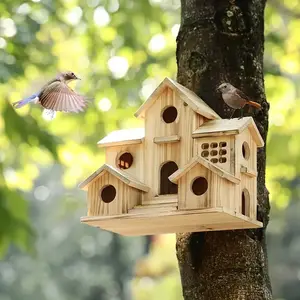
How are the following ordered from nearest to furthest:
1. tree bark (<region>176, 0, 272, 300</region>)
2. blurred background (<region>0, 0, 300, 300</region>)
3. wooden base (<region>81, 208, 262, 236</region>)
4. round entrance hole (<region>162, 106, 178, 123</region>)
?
wooden base (<region>81, 208, 262, 236</region>)
tree bark (<region>176, 0, 272, 300</region>)
round entrance hole (<region>162, 106, 178, 123</region>)
blurred background (<region>0, 0, 300, 300</region>)

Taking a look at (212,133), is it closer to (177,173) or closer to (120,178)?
(177,173)

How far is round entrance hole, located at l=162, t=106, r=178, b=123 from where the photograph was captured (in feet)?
5.79

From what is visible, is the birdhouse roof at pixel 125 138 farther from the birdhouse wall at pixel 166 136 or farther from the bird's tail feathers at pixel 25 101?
the bird's tail feathers at pixel 25 101

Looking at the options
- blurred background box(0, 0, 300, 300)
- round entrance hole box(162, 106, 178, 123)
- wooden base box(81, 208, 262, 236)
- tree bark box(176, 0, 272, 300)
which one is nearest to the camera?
wooden base box(81, 208, 262, 236)

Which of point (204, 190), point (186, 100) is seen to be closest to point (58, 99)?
point (186, 100)

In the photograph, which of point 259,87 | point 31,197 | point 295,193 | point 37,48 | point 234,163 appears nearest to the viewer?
point 234,163

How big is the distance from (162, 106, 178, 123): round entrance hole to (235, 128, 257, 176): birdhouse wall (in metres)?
0.18

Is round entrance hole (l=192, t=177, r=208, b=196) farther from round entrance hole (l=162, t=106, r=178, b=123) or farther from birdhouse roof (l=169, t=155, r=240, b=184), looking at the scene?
round entrance hole (l=162, t=106, r=178, b=123)

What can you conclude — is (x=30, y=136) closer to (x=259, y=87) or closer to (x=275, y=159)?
(x=259, y=87)

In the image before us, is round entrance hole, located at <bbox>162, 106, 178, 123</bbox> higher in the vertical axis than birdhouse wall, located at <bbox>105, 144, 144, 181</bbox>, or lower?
higher

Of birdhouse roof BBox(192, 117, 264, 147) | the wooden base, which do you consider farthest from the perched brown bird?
the wooden base

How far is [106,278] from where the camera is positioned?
33.7 ft

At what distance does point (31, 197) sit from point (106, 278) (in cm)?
243

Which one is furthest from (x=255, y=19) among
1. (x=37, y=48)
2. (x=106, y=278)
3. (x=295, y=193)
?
(x=106, y=278)
